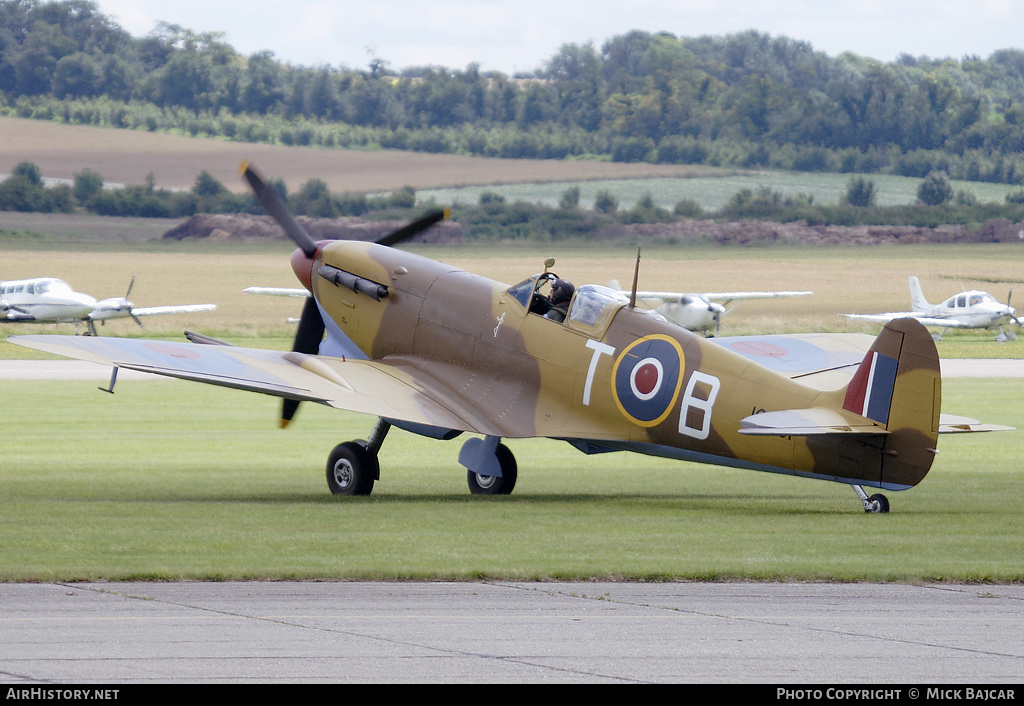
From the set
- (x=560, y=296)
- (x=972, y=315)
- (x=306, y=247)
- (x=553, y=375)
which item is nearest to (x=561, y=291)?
(x=560, y=296)

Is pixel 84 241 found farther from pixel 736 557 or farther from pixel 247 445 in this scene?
pixel 736 557

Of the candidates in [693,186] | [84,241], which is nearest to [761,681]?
[84,241]

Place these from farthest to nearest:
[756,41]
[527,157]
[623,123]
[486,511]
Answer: [756,41] < [623,123] < [527,157] < [486,511]

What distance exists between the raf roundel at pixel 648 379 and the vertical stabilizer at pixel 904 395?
211 centimetres

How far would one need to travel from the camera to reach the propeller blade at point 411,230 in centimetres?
2056

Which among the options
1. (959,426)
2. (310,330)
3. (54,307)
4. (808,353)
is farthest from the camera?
(54,307)

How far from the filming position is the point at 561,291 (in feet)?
55.4

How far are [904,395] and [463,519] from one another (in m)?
4.61

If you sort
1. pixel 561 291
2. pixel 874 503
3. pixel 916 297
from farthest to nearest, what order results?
pixel 916 297 < pixel 561 291 < pixel 874 503

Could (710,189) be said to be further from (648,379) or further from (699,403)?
(699,403)

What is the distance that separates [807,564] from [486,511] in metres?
4.78

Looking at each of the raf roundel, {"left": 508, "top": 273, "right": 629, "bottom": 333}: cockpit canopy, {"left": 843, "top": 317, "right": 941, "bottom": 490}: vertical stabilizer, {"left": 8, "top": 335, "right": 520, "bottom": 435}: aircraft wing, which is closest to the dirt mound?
{"left": 8, "top": 335, "right": 520, "bottom": 435}: aircraft wing

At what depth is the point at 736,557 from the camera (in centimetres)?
1234

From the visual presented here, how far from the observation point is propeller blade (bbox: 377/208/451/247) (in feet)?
67.5
